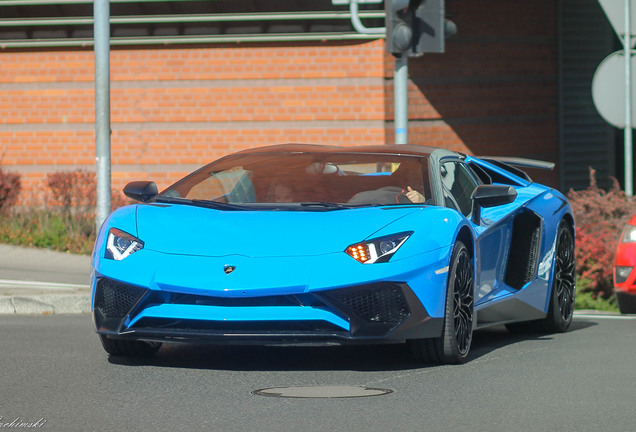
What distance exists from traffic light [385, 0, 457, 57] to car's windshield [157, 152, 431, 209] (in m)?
4.20

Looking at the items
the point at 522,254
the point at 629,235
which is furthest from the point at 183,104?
the point at 522,254

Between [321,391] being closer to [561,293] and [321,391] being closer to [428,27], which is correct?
[561,293]

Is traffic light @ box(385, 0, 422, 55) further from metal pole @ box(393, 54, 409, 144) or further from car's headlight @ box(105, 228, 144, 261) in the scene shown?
car's headlight @ box(105, 228, 144, 261)

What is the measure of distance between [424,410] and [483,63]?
1380 centimetres

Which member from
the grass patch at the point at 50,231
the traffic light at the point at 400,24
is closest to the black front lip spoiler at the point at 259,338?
the traffic light at the point at 400,24

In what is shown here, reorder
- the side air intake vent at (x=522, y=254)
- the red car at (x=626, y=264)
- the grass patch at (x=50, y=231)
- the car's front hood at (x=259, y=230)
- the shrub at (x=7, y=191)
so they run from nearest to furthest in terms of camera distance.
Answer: the car's front hood at (x=259, y=230)
the side air intake vent at (x=522, y=254)
the red car at (x=626, y=264)
the grass patch at (x=50, y=231)
the shrub at (x=7, y=191)

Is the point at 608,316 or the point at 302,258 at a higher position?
the point at 302,258

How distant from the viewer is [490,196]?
7.90 meters

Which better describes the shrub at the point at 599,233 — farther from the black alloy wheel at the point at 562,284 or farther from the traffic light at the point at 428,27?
the black alloy wheel at the point at 562,284

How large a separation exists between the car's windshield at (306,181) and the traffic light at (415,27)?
13.8 ft

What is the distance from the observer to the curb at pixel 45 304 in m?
10.4

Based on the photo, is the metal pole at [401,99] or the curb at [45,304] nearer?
the curb at [45,304]

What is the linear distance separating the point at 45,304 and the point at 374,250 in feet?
14.6

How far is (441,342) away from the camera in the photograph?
23.8 feet
